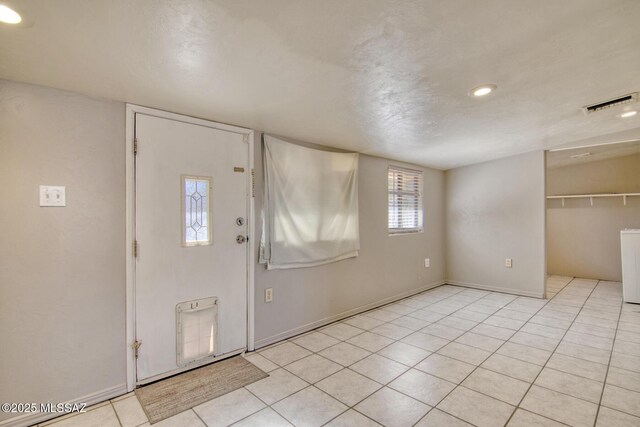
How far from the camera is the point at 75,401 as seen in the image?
6.14 ft

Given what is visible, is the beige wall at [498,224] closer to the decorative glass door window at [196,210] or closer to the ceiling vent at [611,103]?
the ceiling vent at [611,103]

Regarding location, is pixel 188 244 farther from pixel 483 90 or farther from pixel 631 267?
pixel 631 267

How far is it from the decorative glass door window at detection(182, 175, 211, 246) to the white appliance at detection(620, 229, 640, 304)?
5.42m

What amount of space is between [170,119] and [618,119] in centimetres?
421

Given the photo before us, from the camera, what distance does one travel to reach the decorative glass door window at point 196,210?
2.34 m

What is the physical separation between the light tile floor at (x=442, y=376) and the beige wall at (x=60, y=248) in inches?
12.4

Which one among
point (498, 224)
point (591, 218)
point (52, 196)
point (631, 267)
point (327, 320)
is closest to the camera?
point (52, 196)

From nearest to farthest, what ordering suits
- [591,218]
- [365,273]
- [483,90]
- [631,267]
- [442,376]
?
1. [483,90]
2. [442,376]
3. [365,273]
4. [631,267]
5. [591,218]

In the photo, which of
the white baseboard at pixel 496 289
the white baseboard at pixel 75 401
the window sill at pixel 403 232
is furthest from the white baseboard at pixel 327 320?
the white baseboard at pixel 75 401

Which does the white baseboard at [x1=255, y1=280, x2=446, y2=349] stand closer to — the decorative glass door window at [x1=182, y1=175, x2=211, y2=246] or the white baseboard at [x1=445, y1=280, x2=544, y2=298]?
the white baseboard at [x1=445, y1=280, x2=544, y2=298]

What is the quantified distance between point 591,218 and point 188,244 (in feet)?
22.5

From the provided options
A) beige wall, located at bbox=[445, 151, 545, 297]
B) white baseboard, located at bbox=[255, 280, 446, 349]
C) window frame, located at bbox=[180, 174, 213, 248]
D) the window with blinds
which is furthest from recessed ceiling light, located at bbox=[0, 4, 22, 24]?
beige wall, located at bbox=[445, 151, 545, 297]

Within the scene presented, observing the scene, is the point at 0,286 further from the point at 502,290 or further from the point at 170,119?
the point at 502,290

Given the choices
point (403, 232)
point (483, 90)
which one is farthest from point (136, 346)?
point (403, 232)
